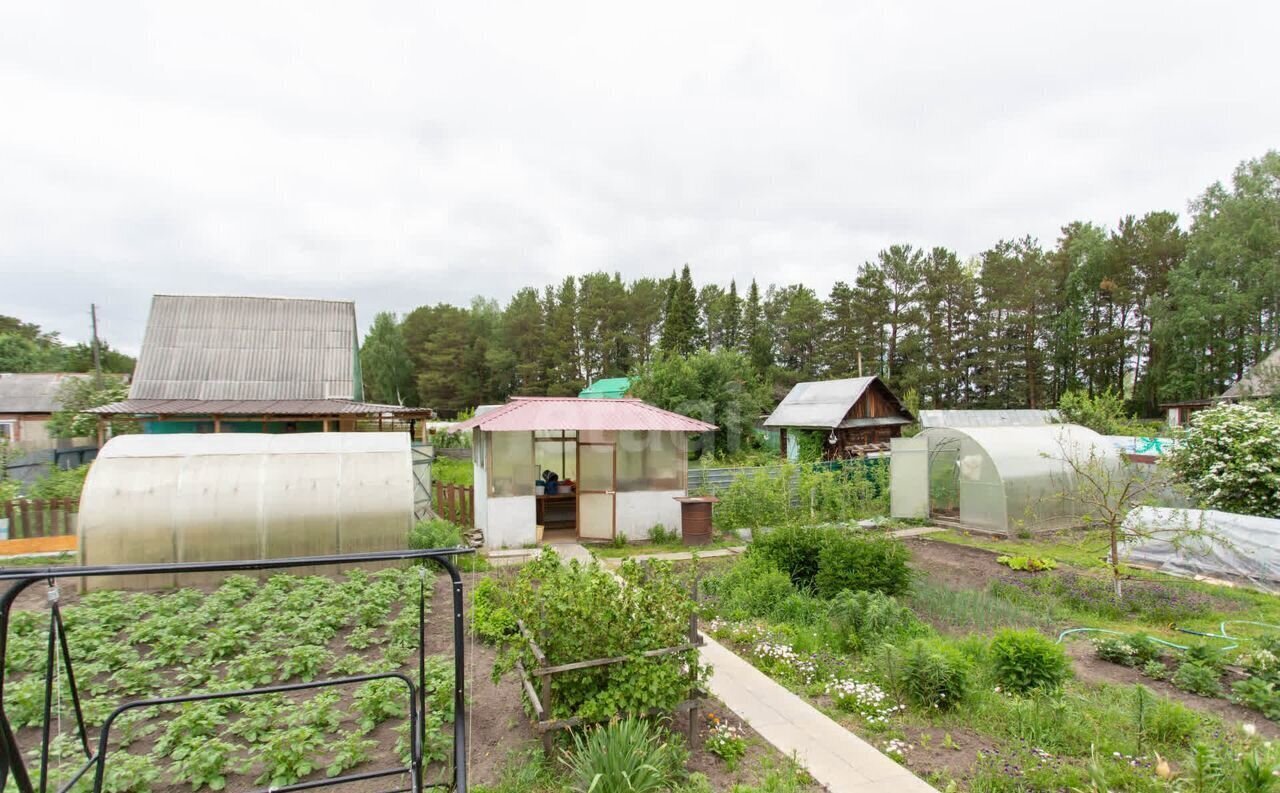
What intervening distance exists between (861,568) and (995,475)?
6987mm

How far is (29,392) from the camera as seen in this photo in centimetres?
2916

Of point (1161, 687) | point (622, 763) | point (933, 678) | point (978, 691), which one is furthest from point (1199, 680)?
point (622, 763)

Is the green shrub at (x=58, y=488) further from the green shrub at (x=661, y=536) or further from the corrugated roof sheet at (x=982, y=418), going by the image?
the corrugated roof sheet at (x=982, y=418)

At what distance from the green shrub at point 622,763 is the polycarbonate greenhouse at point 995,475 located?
11315 mm

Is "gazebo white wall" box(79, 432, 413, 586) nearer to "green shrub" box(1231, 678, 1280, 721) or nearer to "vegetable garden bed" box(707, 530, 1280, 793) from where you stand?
"vegetable garden bed" box(707, 530, 1280, 793)

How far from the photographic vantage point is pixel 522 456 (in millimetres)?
11383

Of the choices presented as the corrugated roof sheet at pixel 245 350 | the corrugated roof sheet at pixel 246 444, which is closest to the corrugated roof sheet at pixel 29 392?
the corrugated roof sheet at pixel 245 350

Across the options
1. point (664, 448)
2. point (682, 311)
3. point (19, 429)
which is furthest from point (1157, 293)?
point (19, 429)

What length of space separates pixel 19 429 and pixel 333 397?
19.7 meters

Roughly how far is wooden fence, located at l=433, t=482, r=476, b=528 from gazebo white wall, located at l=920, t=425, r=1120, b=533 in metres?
10.9

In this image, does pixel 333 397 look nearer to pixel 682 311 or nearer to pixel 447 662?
pixel 447 662

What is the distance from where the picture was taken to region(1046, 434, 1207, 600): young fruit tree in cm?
820

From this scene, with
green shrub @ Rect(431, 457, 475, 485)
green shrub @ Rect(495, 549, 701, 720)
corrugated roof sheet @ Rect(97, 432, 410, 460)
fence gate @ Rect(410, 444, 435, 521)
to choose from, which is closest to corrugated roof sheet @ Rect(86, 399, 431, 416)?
green shrub @ Rect(431, 457, 475, 485)

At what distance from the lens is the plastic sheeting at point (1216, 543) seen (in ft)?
29.4
